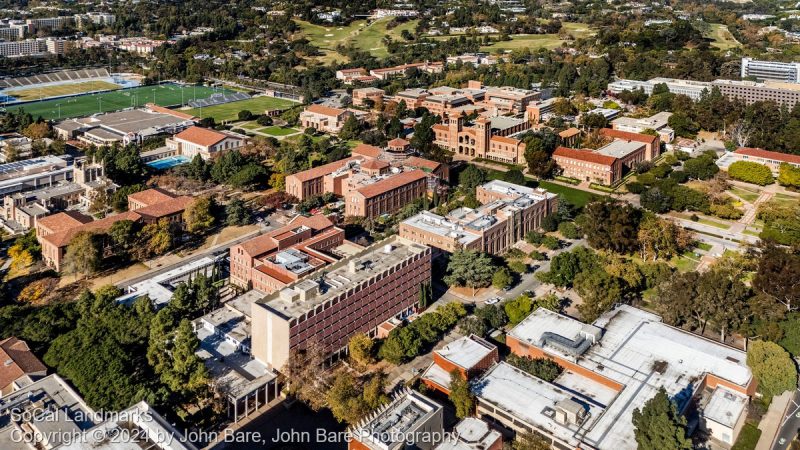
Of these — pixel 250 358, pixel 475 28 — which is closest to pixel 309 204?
pixel 250 358

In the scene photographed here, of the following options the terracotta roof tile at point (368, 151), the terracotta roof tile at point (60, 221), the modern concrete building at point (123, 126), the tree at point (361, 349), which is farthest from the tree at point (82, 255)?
the modern concrete building at point (123, 126)

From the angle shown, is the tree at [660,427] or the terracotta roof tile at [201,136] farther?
the terracotta roof tile at [201,136]

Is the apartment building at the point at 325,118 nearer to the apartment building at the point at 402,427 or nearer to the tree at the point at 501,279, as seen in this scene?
the tree at the point at 501,279

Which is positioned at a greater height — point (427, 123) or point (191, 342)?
point (427, 123)

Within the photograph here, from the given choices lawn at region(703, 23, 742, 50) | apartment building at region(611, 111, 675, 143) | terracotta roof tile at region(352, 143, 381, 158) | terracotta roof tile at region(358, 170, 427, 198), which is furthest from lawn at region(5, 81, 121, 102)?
lawn at region(703, 23, 742, 50)

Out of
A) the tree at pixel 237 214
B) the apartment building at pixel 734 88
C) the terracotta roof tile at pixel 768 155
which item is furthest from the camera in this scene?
the apartment building at pixel 734 88

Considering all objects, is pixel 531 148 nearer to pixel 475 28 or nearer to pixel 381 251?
pixel 381 251

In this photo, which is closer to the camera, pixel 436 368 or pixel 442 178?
Result: pixel 436 368

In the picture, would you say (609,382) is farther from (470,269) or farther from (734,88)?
(734,88)
